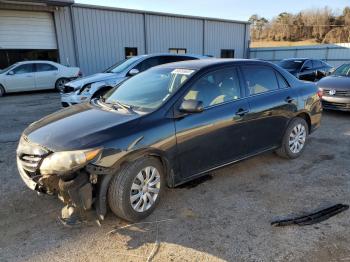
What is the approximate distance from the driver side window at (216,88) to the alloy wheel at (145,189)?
984mm

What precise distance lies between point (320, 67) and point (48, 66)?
1270cm

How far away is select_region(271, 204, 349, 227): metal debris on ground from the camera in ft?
10.5

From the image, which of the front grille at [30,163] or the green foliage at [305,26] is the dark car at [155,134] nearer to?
the front grille at [30,163]

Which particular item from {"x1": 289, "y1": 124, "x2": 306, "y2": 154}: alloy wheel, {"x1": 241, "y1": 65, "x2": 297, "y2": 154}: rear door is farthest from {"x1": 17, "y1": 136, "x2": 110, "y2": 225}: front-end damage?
{"x1": 289, "y1": 124, "x2": 306, "y2": 154}: alloy wheel

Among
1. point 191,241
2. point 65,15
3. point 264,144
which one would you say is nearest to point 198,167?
point 191,241

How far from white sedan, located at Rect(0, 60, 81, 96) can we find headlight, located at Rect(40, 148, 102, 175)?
11128 millimetres

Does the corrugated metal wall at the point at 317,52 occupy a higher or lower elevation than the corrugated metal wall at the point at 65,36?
lower

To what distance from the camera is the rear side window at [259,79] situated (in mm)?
4332

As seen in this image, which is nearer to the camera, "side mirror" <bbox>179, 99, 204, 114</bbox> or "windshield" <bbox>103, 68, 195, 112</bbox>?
"side mirror" <bbox>179, 99, 204, 114</bbox>

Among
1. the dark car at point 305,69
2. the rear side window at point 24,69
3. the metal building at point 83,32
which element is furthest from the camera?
the metal building at point 83,32

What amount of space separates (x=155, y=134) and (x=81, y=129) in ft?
2.53

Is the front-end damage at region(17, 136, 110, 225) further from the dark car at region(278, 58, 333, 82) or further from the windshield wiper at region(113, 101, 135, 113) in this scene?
the dark car at region(278, 58, 333, 82)

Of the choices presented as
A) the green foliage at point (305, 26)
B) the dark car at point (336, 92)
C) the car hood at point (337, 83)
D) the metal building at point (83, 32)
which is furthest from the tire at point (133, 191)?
the green foliage at point (305, 26)

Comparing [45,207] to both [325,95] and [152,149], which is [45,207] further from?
[325,95]
